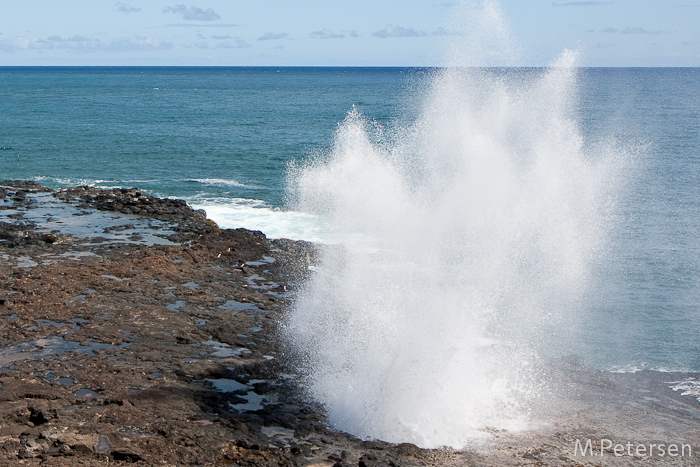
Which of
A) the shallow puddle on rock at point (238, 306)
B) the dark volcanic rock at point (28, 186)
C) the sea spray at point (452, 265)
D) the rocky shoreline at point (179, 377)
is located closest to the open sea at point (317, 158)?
the sea spray at point (452, 265)

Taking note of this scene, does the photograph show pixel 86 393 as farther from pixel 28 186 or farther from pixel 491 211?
pixel 28 186

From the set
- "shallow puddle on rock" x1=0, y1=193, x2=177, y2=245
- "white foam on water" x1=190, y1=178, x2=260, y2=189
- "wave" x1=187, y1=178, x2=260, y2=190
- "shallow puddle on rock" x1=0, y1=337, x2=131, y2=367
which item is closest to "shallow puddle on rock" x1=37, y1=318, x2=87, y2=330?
"shallow puddle on rock" x1=0, y1=337, x2=131, y2=367

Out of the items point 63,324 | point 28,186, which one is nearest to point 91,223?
point 28,186

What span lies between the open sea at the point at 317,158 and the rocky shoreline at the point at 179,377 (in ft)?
14.5

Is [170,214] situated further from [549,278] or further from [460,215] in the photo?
[549,278]

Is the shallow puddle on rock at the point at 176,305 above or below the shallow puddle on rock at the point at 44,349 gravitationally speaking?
above

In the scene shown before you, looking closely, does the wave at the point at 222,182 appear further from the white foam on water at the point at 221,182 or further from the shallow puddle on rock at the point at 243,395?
the shallow puddle on rock at the point at 243,395

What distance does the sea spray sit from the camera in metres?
13.2

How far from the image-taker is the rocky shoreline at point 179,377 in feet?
36.1

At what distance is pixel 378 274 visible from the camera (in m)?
21.1

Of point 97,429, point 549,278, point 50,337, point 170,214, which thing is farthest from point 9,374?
point 549,278

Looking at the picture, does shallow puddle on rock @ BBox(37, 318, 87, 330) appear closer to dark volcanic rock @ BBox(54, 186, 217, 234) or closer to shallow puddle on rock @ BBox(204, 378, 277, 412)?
shallow puddle on rock @ BBox(204, 378, 277, 412)

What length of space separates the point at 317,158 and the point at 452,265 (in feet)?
84.1

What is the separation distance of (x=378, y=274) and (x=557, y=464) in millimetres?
10422
